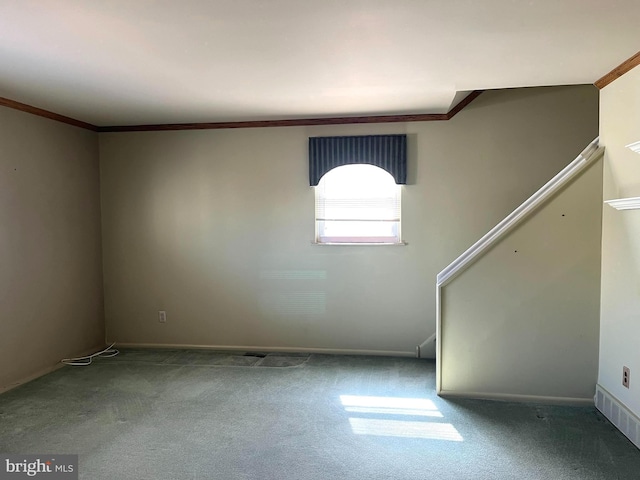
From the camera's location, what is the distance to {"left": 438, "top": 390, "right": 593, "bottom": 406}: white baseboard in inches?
120

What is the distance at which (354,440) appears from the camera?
2.60 meters

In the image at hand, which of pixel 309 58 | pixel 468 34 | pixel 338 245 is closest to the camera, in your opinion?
pixel 468 34

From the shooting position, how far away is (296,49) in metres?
2.35

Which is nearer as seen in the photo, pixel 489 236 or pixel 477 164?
pixel 489 236

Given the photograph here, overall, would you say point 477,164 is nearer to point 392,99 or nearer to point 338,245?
point 392,99

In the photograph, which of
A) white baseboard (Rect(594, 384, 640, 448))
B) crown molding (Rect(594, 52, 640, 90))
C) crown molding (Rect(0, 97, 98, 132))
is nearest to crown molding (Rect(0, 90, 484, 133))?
crown molding (Rect(0, 97, 98, 132))

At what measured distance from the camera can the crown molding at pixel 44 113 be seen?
Answer: 11.1 feet

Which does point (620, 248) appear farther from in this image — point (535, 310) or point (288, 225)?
point (288, 225)

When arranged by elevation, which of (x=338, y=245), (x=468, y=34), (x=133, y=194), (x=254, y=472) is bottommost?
(x=254, y=472)

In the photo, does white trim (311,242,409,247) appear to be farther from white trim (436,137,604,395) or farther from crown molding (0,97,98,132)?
crown molding (0,97,98,132)

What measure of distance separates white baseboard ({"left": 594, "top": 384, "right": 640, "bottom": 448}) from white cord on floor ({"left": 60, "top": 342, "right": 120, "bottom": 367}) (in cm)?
422

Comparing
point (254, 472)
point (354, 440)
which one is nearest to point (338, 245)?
point (354, 440)

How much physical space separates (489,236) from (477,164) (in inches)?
40.0

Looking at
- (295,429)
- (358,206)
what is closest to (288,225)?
(358,206)
